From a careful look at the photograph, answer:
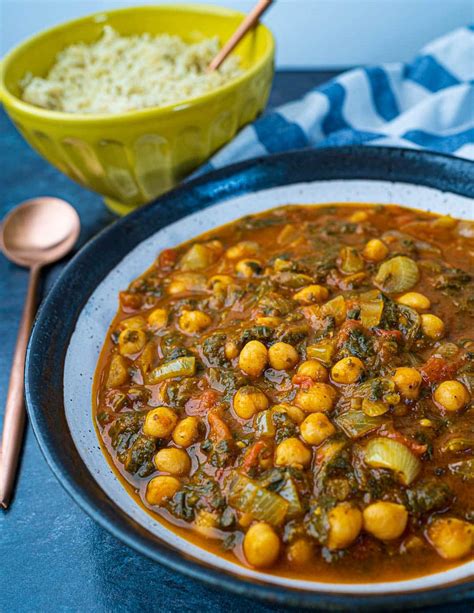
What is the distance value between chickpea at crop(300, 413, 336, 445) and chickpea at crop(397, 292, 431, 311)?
0.87 metres

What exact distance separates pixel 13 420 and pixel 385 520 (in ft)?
6.31

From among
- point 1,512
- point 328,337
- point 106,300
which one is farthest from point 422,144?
point 1,512

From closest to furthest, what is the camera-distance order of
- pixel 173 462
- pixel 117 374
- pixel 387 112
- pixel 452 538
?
1. pixel 452 538
2. pixel 173 462
3. pixel 117 374
4. pixel 387 112

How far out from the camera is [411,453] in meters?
2.72

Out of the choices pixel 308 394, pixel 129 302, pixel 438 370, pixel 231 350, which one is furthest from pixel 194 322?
pixel 438 370

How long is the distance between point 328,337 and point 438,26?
14.9 feet

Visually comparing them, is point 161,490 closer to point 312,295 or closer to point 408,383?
point 408,383

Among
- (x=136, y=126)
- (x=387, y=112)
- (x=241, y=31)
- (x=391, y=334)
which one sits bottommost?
(x=387, y=112)

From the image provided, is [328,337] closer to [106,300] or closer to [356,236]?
[356,236]

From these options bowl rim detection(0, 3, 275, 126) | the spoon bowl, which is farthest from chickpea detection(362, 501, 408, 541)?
the spoon bowl

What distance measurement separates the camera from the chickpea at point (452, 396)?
2.92m

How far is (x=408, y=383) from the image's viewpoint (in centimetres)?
296

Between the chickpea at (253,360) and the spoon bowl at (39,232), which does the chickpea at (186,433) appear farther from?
the spoon bowl at (39,232)

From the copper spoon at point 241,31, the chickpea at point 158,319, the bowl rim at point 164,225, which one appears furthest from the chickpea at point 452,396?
the copper spoon at point 241,31
